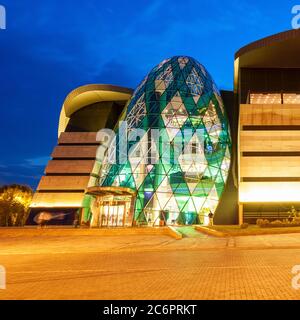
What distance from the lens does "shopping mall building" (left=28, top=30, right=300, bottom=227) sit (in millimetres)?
37719

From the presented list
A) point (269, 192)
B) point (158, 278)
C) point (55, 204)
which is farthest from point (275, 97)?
point (158, 278)

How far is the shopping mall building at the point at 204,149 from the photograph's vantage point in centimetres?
3772

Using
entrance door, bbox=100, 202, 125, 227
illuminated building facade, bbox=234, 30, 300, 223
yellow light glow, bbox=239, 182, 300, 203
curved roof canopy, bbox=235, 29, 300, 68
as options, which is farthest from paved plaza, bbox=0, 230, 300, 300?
curved roof canopy, bbox=235, 29, 300, 68

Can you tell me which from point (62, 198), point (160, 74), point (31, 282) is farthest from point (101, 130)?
point (31, 282)

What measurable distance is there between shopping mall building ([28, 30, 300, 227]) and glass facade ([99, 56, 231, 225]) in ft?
0.37

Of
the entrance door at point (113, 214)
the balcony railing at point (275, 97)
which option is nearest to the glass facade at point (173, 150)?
the entrance door at point (113, 214)

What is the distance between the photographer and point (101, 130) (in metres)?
58.7

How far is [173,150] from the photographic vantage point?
39406mm

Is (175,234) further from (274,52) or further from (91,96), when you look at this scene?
(91,96)

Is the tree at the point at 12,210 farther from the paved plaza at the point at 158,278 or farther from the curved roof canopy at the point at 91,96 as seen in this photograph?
the paved plaza at the point at 158,278

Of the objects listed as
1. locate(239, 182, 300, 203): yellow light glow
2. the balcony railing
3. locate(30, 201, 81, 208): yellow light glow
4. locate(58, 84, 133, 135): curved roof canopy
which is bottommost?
locate(30, 201, 81, 208): yellow light glow

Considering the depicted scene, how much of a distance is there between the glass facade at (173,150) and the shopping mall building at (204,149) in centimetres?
11

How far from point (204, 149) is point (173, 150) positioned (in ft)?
13.3

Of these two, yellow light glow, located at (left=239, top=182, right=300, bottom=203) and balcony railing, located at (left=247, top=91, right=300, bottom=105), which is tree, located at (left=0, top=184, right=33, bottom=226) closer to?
yellow light glow, located at (left=239, top=182, right=300, bottom=203)
